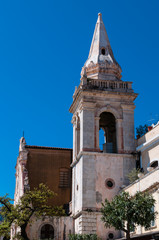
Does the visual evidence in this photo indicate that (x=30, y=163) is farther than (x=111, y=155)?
Yes

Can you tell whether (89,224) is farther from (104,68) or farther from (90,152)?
(104,68)

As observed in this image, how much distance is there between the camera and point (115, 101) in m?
33.3

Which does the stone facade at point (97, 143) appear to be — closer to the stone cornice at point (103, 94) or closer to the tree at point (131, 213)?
the stone cornice at point (103, 94)

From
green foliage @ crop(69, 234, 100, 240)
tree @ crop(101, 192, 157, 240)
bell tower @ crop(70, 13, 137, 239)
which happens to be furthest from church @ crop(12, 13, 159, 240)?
tree @ crop(101, 192, 157, 240)

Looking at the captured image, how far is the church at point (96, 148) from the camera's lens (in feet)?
98.0

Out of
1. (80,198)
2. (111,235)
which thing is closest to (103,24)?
(80,198)

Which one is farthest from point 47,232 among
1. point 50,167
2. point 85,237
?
point 50,167

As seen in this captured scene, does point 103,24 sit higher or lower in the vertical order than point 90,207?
higher

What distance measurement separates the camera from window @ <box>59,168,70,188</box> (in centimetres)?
3972

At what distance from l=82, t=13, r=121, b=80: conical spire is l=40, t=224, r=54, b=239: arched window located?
1297 cm

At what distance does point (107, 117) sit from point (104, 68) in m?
4.52

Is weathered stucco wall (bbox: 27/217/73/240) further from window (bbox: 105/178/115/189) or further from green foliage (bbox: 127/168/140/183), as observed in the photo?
green foliage (bbox: 127/168/140/183)

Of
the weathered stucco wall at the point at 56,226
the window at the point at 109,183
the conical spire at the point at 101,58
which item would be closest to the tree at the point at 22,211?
the weathered stucco wall at the point at 56,226

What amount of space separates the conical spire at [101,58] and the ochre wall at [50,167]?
964cm
